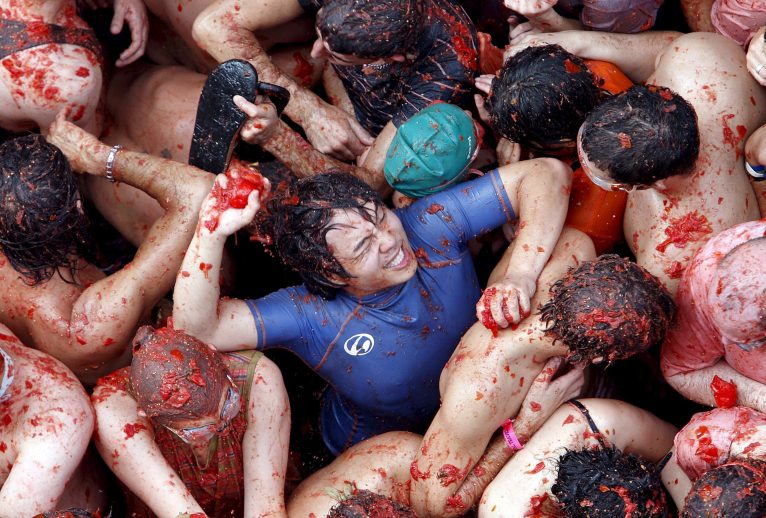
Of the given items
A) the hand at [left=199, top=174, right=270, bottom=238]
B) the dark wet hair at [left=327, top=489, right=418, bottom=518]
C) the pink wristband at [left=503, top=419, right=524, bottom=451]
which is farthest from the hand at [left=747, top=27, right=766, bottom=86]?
the dark wet hair at [left=327, top=489, right=418, bottom=518]

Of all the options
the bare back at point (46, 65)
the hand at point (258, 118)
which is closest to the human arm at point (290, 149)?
the hand at point (258, 118)

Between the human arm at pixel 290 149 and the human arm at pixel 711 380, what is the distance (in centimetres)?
135

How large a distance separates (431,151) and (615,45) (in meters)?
0.87

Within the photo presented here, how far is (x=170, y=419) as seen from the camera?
3166 millimetres

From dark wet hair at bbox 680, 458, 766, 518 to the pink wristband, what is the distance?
0.73 m

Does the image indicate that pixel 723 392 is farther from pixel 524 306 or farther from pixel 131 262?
pixel 131 262

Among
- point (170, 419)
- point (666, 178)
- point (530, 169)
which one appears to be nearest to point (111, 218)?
point (170, 419)

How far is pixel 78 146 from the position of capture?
384cm

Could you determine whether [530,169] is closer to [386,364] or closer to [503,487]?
[386,364]

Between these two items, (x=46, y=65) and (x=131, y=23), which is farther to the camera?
(x=131, y=23)

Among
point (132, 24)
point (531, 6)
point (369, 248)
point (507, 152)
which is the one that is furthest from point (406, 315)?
point (132, 24)

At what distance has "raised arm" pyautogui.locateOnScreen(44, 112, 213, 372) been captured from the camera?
367 cm

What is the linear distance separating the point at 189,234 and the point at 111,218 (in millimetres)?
755

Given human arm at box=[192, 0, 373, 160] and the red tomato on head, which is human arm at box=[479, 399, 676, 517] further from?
human arm at box=[192, 0, 373, 160]
